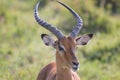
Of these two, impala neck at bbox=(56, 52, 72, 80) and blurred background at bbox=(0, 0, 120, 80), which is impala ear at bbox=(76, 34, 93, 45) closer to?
impala neck at bbox=(56, 52, 72, 80)

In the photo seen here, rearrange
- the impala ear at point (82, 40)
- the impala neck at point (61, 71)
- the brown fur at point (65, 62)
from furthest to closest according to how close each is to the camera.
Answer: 1. the impala ear at point (82, 40)
2. the impala neck at point (61, 71)
3. the brown fur at point (65, 62)

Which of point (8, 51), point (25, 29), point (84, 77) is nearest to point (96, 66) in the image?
point (84, 77)

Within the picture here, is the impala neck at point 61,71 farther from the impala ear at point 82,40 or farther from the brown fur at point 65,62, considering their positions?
the impala ear at point 82,40

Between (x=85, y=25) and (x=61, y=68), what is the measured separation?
7.71 meters

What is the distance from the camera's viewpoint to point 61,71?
830cm

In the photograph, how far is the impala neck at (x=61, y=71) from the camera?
8.20 meters

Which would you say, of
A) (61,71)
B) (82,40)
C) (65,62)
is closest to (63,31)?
(82,40)

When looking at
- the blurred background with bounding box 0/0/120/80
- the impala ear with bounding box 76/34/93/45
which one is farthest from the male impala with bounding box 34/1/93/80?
the blurred background with bounding box 0/0/120/80

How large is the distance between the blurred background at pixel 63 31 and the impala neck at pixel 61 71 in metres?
1.89

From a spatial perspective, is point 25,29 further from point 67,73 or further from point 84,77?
point 67,73

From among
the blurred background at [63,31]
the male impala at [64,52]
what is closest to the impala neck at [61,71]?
the male impala at [64,52]

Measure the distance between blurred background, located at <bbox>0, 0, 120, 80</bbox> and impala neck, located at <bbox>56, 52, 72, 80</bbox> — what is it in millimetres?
1892

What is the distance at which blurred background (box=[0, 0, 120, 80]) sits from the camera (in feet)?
38.1

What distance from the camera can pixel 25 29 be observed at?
15359mm
